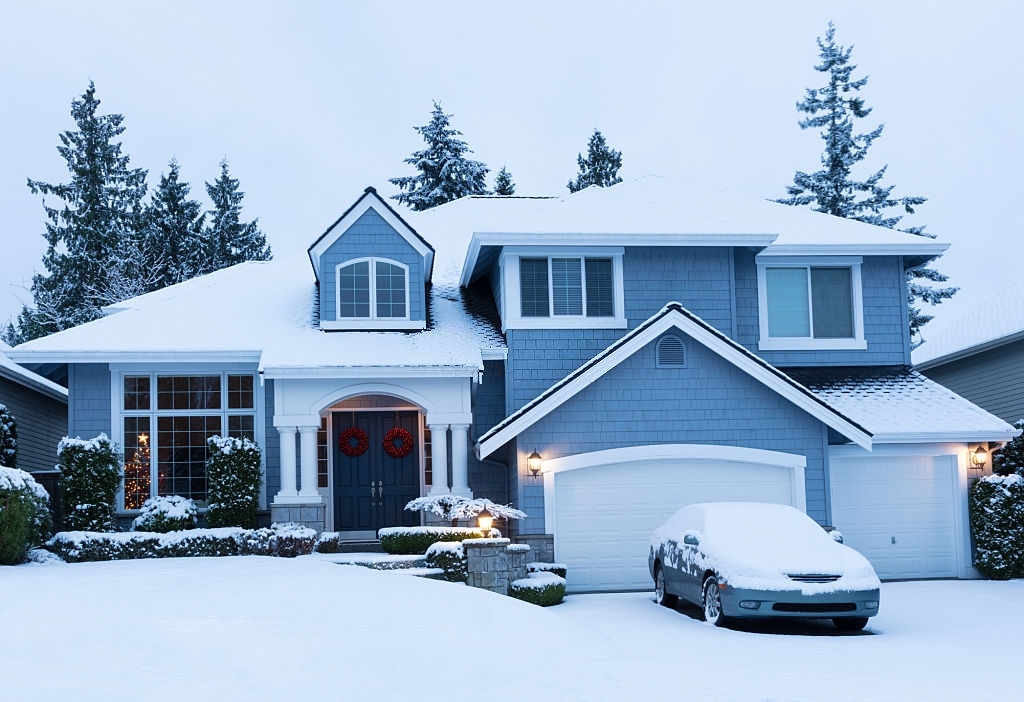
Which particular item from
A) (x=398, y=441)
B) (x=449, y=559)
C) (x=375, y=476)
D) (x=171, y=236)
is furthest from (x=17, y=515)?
(x=171, y=236)

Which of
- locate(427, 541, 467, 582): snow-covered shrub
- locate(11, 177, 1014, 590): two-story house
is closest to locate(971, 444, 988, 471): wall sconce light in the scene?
locate(11, 177, 1014, 590): two-story house

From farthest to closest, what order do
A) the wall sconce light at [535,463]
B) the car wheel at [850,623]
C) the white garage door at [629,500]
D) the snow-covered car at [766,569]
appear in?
the white garage door at [629,500] < the wall sconce light at [535,463] < the car wheel at [850,623] < the snow-covered car at [766,569]

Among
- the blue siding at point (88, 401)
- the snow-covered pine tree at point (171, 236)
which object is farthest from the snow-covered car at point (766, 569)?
the snow-covered pine tree at point (171, 236)

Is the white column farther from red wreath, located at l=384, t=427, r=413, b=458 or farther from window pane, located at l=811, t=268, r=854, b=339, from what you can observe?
window pane, located at l=811, t=268, r=854, b=339

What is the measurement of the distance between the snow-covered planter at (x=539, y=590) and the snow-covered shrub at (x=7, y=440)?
1042cm

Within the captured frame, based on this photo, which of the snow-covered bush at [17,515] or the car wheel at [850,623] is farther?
the snow-covered bush at [17,515]

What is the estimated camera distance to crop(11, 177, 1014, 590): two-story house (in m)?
18.0

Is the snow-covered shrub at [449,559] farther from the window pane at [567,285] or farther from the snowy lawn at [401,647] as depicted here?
the window pane at [567,285]

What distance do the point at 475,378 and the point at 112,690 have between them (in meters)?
11.0

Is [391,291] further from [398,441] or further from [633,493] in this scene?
[633,493]

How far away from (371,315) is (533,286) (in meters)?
2.92

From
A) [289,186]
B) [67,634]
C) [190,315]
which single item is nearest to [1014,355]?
[190,315]

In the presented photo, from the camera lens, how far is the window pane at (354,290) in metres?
19.9

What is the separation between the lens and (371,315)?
19875mm
